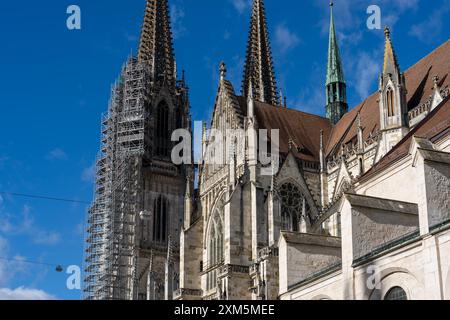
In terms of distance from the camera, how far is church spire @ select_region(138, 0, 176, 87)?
183 ft

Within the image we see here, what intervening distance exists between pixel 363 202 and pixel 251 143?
16474 mm

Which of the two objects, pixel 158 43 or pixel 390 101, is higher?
pixel 158 43

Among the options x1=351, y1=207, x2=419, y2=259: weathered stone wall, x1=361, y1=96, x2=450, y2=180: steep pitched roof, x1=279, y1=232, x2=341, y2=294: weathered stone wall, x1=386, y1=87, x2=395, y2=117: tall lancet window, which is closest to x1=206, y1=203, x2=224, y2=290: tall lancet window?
x1=386, y1=87, x2=395, y2=117: tall lancet window

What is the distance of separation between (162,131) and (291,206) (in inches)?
A: 769

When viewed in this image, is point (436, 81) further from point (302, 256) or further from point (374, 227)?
point (374, 227)

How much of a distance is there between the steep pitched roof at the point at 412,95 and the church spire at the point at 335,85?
3.83 metres

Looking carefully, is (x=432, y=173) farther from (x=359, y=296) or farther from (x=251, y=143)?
(x=251, y=143)

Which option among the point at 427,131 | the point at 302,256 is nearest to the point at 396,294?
the point at 302,256

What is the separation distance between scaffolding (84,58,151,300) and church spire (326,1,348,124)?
12.4 m

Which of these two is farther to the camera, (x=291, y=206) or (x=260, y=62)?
(x=260, y=62)

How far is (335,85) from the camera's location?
49.2 meters

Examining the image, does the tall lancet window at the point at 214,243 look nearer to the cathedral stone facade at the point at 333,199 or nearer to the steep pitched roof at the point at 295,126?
the cathedral stone facade at the point at 333,199
